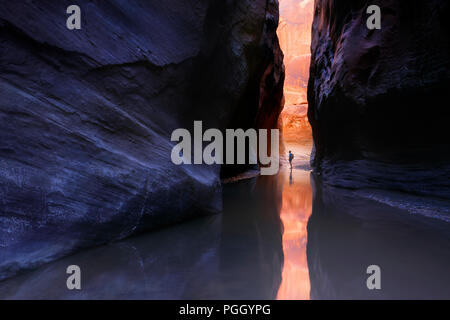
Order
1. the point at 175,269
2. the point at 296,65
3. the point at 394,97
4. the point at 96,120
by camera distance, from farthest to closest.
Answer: the point at 296,65 < the point at 394,97 < the point at 96,120 < the point at 175,269

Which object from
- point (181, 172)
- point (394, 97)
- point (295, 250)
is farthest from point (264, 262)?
point (394, 97)

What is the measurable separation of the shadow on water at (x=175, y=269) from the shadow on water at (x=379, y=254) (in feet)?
1.66

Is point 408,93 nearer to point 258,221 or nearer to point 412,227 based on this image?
point 412,227

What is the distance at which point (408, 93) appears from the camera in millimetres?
5887

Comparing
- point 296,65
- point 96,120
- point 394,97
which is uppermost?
point 296,65

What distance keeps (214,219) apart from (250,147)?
33.8 feet

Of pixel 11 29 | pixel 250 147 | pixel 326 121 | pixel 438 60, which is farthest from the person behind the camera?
pixel 250 147

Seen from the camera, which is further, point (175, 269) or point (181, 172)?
point (181, 172)

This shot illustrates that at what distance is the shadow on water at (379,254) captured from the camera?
208 centimetres

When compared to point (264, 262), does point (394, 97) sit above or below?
above

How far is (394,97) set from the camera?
6.23 metres

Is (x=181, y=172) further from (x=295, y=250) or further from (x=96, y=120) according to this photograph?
(x=295, y=250)

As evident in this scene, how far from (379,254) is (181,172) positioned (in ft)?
10.1

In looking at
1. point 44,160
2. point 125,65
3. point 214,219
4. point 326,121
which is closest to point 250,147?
point 326,121
